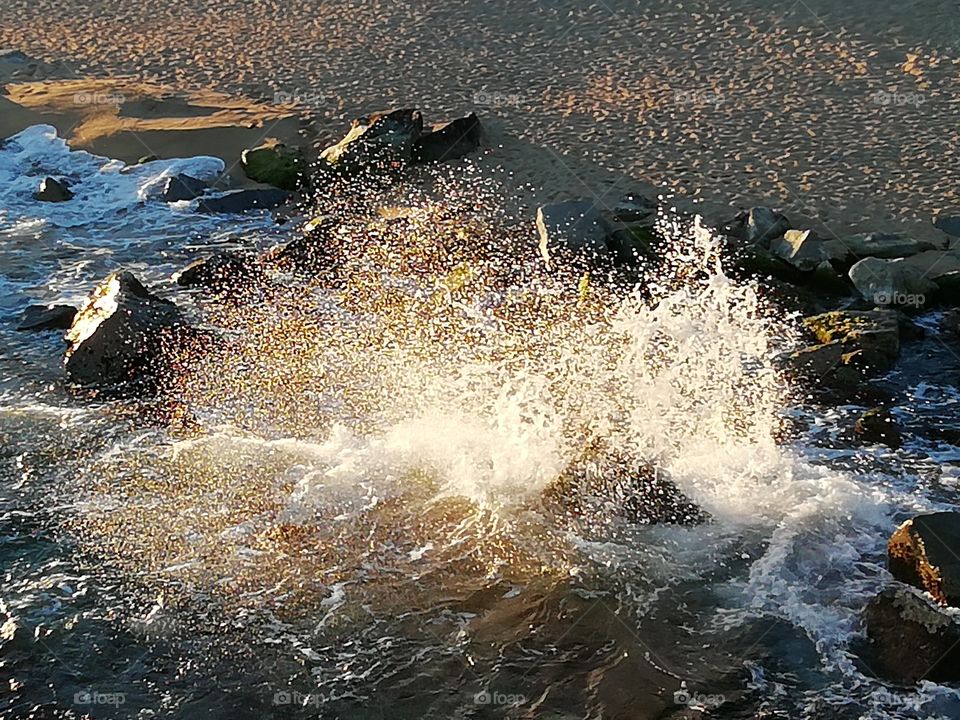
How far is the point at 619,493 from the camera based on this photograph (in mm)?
9031

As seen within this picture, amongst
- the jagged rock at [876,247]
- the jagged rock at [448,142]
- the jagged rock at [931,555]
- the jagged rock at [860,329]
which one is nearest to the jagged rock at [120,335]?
the jagged rock at [448,142]

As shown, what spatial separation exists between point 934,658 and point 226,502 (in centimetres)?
524

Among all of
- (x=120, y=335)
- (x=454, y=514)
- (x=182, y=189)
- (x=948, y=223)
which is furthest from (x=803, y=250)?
(x=182, y=189)

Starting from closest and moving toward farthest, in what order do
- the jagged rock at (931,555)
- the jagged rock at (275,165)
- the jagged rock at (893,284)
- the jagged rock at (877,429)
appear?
the jagged rock at (931,555), the jagged rock at (877,429), the jagged rock at (893,284), the jagged rock at (275,165)

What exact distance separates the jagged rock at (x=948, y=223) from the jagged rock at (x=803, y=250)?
54.3 inches

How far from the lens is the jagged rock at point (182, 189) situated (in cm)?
1570

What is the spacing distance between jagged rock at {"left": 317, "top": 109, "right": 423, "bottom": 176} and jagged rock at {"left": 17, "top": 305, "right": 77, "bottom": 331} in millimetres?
4451

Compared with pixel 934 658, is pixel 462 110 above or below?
above

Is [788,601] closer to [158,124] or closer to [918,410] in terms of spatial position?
[918,410]

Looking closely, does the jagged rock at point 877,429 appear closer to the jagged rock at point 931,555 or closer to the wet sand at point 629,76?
the jagged rock at point 931,555

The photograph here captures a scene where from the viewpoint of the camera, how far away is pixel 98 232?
15047mm

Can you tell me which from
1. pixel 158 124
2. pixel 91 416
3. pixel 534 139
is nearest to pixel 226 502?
pixel 91 416

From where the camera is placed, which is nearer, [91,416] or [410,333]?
[91,416]

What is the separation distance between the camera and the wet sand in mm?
14383
